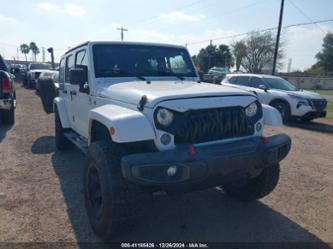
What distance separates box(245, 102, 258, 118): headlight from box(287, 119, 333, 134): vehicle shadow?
7413mm

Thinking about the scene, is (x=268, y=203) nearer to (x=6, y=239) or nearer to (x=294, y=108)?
(x=6, y=239)

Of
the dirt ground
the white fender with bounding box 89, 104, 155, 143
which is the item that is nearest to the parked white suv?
the dirt ground

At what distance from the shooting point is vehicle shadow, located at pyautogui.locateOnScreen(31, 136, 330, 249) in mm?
3217

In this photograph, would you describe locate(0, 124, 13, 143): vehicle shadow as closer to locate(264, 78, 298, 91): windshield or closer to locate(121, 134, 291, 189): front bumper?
locate(121, 134, 291, 189): front bumper

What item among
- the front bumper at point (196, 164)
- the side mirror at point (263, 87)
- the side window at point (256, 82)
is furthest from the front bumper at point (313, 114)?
the front bumper at point (196, 164)

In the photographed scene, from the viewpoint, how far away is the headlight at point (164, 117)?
9.45ft

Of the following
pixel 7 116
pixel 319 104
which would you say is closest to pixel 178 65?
pixel 7 116

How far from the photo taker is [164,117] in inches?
114

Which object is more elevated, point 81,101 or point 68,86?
point 68,86

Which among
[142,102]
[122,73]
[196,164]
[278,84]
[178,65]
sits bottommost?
[196,164]

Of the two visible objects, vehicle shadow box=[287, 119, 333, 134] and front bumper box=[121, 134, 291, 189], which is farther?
vehicle shadow box=[287, 119, 333, 134]

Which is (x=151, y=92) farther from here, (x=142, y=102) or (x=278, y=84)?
(x=278, y=84)

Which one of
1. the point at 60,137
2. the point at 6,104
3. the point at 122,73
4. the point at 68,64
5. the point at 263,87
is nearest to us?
the point at 122,73

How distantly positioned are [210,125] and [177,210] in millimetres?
1337
